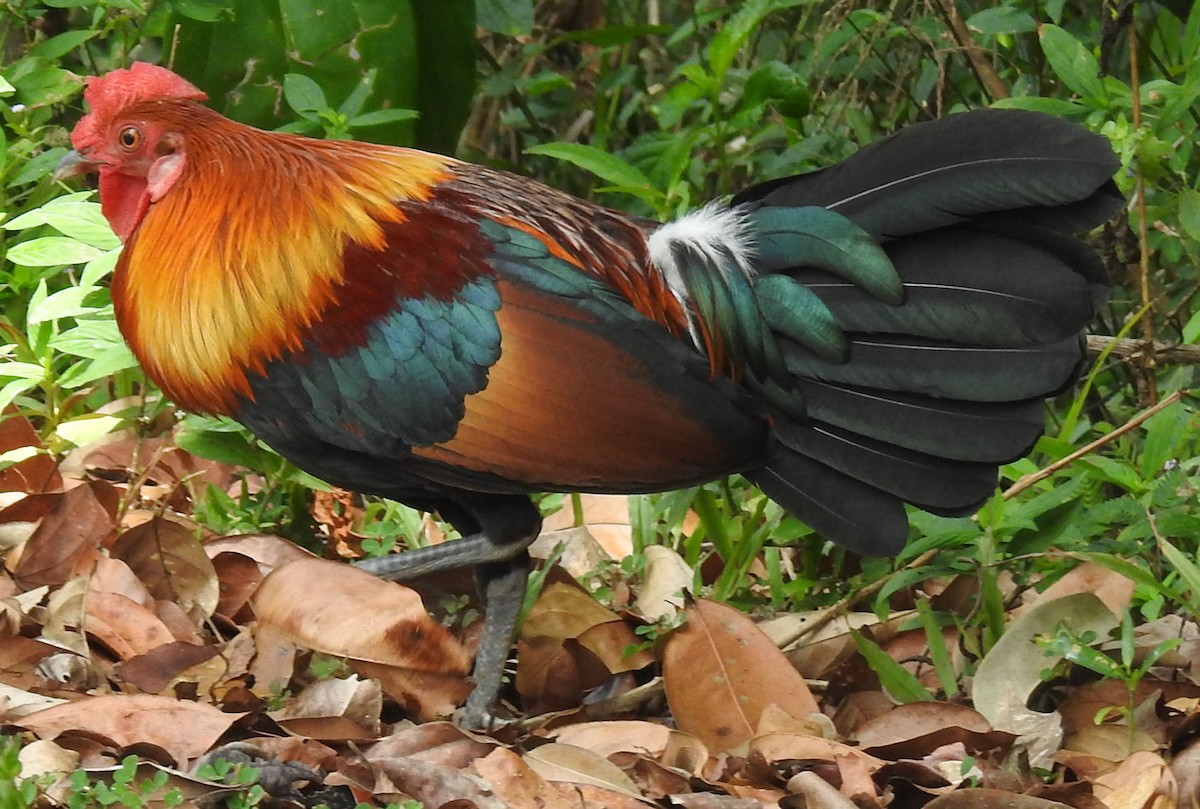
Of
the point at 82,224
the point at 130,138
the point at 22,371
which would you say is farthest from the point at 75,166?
the point at 22,371

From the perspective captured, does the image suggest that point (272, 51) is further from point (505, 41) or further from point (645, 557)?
Answer: point (505, 41)

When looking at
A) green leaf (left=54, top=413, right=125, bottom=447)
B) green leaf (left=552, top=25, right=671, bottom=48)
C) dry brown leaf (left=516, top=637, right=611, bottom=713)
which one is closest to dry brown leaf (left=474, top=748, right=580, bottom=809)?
dry brown leaf (left=516, top=637, right=611, bottom=713)

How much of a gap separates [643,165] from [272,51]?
134 centimetres

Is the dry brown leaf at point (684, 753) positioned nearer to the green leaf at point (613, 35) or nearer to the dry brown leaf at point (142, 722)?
the dry brown leaf at point (142, 722)

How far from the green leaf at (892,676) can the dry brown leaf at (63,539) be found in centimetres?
200

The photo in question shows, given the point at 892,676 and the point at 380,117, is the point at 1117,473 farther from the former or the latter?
the point at 380,117

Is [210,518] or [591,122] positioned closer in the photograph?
[210,518]

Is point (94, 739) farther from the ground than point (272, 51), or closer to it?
closer to it

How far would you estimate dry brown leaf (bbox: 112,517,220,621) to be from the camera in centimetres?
398

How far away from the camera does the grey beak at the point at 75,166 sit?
395 cm

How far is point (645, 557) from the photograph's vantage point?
14.7ft

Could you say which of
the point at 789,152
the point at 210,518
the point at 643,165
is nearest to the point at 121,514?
the point at 210,518

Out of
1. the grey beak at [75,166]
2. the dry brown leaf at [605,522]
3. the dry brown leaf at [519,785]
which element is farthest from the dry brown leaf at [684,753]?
the grey beak at [75,166]

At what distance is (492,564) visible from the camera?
13.0 feet
